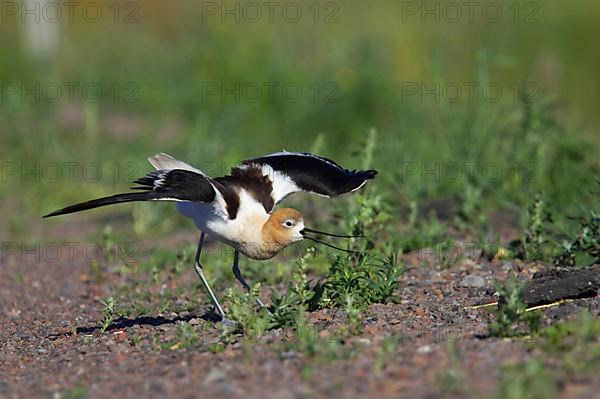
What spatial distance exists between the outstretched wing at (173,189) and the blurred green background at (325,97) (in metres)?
2.38

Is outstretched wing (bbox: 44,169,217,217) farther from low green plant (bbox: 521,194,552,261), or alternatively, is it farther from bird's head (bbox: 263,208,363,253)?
low green plant (bbox: 521,194,552,261)

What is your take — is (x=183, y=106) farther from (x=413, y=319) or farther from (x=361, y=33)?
(x=413, y=319)

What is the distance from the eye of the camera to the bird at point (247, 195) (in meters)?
5.29

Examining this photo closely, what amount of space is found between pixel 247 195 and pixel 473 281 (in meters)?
1.48

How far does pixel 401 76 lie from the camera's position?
12812mm

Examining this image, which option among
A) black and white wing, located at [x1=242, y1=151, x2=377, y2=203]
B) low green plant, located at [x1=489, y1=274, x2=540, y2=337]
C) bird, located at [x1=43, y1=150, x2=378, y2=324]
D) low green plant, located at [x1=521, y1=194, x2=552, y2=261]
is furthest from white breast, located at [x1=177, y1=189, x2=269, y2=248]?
low green plant, located at [x1=521, y1=194, x2=552, y2=261]

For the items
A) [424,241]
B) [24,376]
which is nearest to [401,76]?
[424,241]

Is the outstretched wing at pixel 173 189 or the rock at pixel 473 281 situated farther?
the rock at pixel 473 281

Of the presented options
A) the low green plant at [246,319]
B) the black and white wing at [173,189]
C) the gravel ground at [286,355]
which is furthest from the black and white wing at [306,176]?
the low green plant at [246,319]

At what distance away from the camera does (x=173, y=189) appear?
526 cm

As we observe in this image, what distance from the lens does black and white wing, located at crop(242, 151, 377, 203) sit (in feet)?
19.5

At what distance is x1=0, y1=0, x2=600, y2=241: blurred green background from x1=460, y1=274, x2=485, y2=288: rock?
1.28 metres

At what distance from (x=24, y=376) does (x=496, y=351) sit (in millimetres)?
2100

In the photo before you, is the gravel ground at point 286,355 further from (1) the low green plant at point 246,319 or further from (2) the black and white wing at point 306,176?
(2) the black and white wing at point 306,176
